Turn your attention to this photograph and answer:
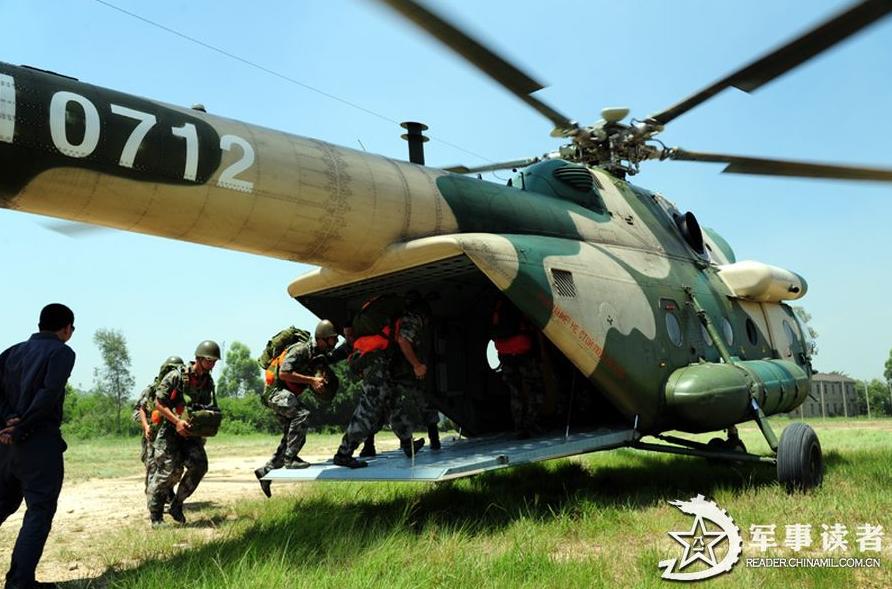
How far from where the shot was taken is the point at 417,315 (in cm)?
634

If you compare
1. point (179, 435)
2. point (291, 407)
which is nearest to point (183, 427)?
point (179, 435)

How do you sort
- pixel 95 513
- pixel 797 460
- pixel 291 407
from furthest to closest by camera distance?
1. pixel 95 513
2. pixel 291 407
3. pixel 797 460

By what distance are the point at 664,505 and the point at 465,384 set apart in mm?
2870

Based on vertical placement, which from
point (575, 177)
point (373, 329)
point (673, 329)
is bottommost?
point (673, 329)

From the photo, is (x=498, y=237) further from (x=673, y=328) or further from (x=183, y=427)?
(x=183, y=427)

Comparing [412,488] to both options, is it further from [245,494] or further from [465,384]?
[245,494]

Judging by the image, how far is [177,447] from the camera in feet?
22.0

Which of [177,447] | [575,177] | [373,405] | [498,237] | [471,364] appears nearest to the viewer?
[498,237]

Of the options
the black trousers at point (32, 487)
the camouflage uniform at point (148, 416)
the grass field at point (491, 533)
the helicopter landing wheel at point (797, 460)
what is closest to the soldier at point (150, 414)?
the camouflage uniform at point (148, 416)

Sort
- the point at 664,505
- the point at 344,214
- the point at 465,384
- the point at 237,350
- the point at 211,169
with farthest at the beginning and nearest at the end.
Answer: the point at 237,350 < the point at 465,384 < the point at 664,505 < the point at 344,214 < the point at 211,169

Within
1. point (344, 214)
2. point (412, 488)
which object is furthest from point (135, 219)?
point (412, 488)

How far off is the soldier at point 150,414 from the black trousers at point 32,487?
2.48m

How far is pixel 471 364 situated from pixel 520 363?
132cm

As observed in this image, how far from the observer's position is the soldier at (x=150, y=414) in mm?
6852
